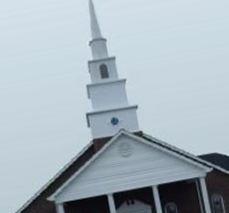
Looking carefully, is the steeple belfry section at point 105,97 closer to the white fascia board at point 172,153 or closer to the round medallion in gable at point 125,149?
the round medallion in gable at point 125,149

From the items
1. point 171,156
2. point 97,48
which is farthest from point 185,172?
point 97,48

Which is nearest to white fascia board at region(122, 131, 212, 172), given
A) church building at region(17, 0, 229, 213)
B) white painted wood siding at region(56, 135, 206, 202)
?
church building at region(17, 0, 229, 213)

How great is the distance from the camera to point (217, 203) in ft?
125

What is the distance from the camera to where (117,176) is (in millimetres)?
35094

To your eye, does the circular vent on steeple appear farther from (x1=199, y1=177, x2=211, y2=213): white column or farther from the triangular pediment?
(x1=199, y1=177, x2=211, y2=213): white column

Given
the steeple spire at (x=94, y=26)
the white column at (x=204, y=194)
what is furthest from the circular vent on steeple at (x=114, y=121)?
the white column at (x=204, y=194)

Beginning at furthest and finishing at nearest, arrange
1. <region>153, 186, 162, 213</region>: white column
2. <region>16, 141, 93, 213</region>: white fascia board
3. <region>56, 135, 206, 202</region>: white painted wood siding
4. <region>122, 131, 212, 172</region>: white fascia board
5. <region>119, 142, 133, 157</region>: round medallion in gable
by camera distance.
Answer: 1. <region>16, 141, 93, 213</region>: white fascia board
2. <region>119, 142, 133, 157</region>: round medallion in gable
3. <region>122, 131, 212, 172</region>: white fascia board
4. <region>56, 135, 206, 202</region>: white painted wood siding
5. <region>153, 186, 162, 213</region>: white column

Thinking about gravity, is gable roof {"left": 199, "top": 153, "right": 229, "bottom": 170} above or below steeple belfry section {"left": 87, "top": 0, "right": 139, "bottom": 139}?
below

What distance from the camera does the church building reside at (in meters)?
35.0

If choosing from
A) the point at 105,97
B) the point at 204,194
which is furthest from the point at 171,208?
the point at 105,97

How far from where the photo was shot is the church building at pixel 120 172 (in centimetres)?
3497

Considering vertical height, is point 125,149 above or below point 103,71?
below

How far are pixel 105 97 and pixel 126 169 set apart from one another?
5.87 m

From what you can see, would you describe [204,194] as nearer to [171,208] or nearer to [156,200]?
[156,200]
